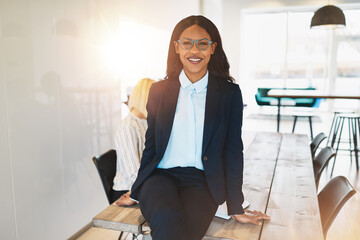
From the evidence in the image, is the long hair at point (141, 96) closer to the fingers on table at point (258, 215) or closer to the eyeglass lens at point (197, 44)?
the eyeglass lens at point (197, 44)

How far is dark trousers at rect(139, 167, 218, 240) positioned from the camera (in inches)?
45.6

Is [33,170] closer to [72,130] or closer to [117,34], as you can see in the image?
[72,130]

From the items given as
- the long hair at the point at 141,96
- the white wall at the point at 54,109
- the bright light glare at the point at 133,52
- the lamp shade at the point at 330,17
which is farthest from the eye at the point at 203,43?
the lamp shade at the point at 330,17

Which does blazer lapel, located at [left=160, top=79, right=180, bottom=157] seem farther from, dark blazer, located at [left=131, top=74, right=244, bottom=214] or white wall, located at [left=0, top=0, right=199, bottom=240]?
white wall, located at [left=0, top=0, right=199, bottom=240]

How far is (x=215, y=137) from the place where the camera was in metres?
1.44

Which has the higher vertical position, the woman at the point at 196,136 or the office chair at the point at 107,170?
the woman at the point at 196,136

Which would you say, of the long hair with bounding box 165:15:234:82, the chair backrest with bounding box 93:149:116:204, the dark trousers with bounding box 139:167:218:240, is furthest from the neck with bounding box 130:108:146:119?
the dark trousers with bounding box 139:167:218:240

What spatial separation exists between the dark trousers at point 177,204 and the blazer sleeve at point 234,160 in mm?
82

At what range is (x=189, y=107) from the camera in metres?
1.50

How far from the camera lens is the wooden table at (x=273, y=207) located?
1.31 metres

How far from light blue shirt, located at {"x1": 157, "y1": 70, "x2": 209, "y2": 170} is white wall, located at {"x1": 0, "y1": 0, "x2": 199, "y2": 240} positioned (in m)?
1.18

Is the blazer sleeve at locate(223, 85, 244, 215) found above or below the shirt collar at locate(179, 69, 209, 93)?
below

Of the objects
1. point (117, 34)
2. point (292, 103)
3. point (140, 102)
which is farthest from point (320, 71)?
point (140, 102)

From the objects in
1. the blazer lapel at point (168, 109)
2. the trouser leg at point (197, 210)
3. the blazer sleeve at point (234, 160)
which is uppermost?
the blazer lapel at point (168, 109)
